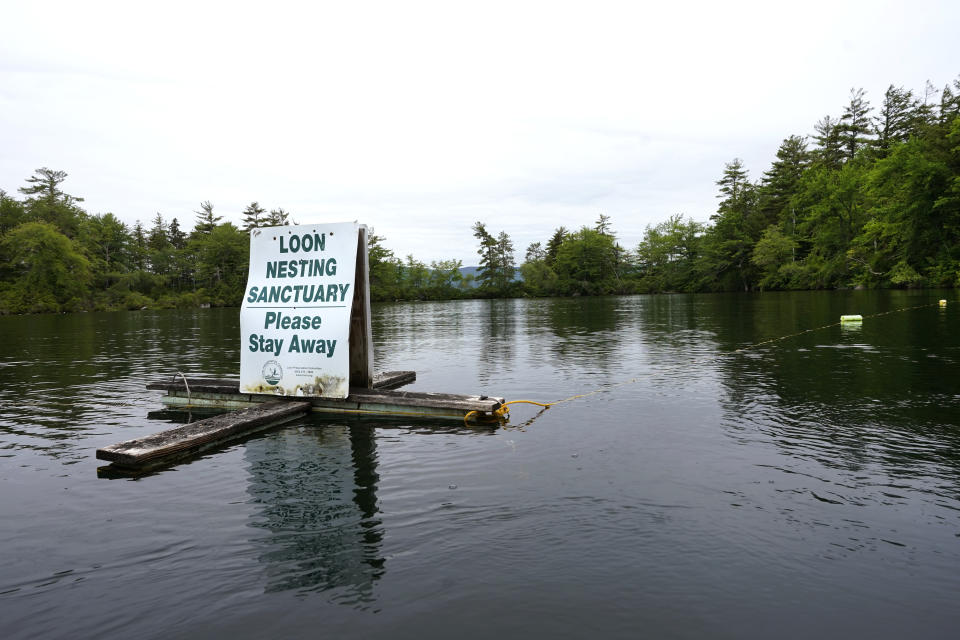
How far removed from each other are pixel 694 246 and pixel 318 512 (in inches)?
4740

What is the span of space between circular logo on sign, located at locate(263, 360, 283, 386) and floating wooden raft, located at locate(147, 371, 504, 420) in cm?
43

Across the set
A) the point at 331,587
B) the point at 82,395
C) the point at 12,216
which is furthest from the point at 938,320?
the point at 12,216

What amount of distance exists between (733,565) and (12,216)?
117 metres

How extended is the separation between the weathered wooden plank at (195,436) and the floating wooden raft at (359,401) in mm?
732

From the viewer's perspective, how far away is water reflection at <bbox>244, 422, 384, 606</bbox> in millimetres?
5098

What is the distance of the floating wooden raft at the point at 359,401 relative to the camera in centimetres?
1115

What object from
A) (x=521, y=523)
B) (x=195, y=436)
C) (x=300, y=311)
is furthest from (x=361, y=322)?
(x=521, y=523)

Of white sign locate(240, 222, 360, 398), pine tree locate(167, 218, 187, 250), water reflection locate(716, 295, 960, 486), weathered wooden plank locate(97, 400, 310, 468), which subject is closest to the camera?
water reflection locate(716, 295, 960, 486)

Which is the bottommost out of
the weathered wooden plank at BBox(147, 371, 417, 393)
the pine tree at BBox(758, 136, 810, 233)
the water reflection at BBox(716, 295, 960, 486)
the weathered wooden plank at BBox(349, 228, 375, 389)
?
the water reflection at BBox(716, 295, 960, 486)

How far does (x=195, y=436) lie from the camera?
30.6ft

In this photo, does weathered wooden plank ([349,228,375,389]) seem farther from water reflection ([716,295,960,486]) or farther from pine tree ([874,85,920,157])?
pine tree ([874,85,920,157])

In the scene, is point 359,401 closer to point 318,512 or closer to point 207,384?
point 207,384

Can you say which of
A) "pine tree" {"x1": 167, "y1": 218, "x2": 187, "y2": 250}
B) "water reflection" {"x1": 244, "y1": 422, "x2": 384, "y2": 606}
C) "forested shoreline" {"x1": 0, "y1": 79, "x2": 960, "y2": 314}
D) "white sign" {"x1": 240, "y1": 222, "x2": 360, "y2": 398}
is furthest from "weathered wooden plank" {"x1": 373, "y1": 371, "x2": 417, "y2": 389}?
"pine tree" {"x1": 167, "y1": 218, "x2": 187, "y2": 250}

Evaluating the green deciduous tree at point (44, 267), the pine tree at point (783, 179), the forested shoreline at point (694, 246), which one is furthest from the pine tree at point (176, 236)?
the pine tree at point (783, 179)
